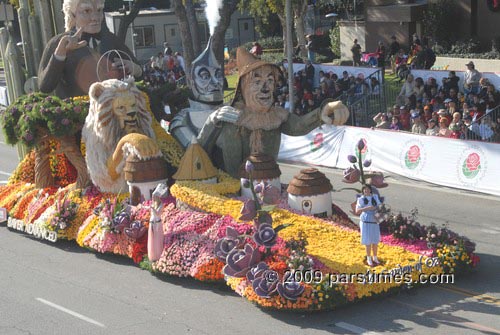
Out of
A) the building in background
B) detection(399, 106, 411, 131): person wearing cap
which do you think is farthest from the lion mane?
the building in background

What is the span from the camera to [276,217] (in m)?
12.9

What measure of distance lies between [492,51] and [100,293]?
21.8m

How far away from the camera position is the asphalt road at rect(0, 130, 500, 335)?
11055 mm

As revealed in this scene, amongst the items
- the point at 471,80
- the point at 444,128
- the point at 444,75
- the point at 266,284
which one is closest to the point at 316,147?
the point at 444,128

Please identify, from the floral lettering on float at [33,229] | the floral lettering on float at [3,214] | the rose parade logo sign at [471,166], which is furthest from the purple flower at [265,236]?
the rose parade logo sign at [471,166]

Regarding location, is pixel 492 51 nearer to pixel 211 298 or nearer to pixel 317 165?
pixel 317 165

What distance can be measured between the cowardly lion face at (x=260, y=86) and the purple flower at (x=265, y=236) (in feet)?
9.60

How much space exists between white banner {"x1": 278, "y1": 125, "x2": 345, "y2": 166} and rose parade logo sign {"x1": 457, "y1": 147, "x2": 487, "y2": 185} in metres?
3.91

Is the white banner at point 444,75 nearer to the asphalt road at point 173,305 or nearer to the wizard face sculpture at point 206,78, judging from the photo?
the asphalt road at point 173,305

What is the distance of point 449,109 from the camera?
2194 cm

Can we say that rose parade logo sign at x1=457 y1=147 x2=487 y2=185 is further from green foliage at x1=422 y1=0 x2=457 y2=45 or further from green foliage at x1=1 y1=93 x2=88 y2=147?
green foliage at x1=422 y1=0 x2=457 y2=45

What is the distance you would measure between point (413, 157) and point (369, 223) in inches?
329

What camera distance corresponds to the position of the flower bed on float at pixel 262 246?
11.5 meters

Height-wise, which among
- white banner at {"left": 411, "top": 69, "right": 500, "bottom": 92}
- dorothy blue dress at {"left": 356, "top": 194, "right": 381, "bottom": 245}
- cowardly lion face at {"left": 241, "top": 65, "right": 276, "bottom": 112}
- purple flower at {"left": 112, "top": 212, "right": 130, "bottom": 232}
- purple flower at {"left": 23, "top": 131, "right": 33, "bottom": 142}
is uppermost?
cowardly lion face at {"left": 241, "top": 65, "right": 276, "bottom": 112}
